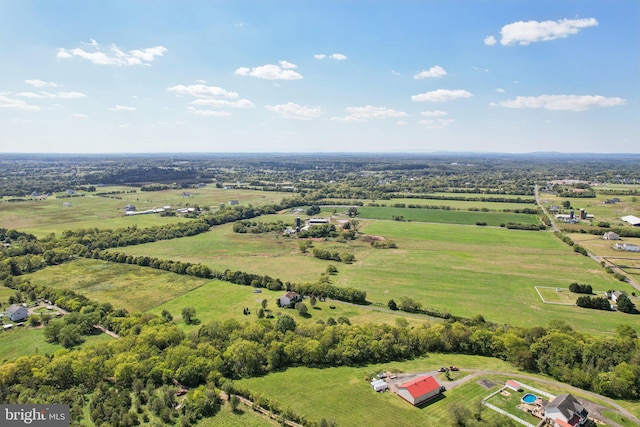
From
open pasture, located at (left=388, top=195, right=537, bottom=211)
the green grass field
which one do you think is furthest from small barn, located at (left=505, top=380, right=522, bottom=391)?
open pasture, located at (left=388, top=195, right=537, bottom=211)

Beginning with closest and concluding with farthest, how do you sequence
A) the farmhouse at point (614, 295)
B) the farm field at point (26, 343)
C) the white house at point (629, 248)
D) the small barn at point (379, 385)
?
the small barn at point (379, 385)
the farm field at point (26, 343)
the farmhouse at point (614, 295)
the white house at point (629, 248)

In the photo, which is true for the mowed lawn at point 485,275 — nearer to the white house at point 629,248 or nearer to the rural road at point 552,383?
the white house at point 629,248

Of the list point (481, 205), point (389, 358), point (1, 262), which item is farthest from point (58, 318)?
point (481, 205)

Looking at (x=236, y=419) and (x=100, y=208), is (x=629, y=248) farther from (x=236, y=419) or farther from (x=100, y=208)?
(x=100, y=208)

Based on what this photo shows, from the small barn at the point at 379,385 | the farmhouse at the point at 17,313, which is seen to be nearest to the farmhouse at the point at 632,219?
the small barn at the point at 379,385

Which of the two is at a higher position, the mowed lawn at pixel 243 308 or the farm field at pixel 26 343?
the mowed lawn at pixel 243 308

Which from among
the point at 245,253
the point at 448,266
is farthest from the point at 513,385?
the point at 245,253

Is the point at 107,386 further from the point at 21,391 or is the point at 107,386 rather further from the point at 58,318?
the point at 58,318
